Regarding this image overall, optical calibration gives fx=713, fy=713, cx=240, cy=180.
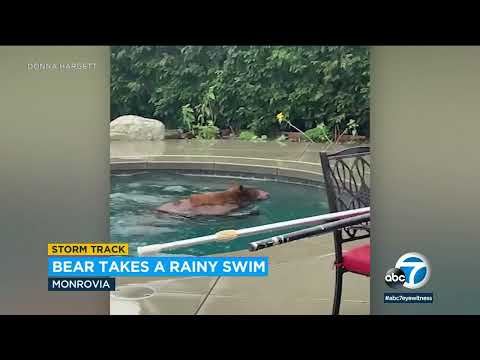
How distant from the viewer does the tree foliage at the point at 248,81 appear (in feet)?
14.6

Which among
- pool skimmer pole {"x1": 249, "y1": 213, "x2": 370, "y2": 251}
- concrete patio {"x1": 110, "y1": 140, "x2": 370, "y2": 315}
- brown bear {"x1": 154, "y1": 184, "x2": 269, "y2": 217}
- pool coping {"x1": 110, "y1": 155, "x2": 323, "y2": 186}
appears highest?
pool coping {"x1": 110, "y1": 155, "x2": 323, "y2": 186}

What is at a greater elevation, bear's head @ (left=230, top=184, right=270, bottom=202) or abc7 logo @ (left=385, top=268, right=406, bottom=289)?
bear's head @ (left=230, top=184, right=270, bottom=202)

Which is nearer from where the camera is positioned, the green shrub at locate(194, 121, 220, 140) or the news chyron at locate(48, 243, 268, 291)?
the news chyron at locate(48, 243, 268, 291)

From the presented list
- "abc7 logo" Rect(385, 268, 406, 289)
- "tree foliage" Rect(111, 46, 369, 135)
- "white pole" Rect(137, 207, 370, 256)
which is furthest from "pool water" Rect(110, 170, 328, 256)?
"abc7 logo" Rect(385, 268, 406, 289)

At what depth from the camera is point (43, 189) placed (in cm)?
442

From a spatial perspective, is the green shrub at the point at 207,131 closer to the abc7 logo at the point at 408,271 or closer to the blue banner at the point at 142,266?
the blue banner at the point at 142,266

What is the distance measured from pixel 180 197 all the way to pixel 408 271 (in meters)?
1.51

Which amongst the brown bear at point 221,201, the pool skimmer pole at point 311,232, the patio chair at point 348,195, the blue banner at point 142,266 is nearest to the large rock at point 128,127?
the brown bear at point 221,201

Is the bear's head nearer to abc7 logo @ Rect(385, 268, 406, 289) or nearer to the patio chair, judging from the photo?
the patio chair

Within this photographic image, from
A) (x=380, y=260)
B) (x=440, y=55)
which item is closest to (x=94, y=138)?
(x=380, y=260)

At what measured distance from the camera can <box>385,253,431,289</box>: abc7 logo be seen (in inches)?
177

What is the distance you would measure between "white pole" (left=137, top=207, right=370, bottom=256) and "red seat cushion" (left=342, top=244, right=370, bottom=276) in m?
0.23
